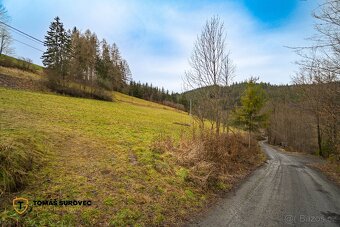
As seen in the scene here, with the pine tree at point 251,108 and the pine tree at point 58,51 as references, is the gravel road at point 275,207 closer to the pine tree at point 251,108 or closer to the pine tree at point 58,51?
the pine tree at point 251,108

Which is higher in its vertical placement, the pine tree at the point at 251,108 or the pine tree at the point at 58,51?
the pine tree at the point at 58,51

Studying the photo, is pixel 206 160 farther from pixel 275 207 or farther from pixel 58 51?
pixel 58 51

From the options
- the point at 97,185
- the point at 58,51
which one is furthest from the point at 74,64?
the point at 97,185

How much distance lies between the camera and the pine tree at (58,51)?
3003 centimetres

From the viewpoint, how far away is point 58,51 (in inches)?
1286

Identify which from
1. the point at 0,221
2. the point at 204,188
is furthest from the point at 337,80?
the point at 0,221

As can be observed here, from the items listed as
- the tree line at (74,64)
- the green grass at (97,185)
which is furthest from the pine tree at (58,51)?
the green grass at (97,185)

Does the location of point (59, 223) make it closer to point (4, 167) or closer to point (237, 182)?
point (4, 167)

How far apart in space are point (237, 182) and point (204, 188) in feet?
7.21

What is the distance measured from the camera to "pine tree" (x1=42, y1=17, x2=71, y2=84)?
30.0 metres

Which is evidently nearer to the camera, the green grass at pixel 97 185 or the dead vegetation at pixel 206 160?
the green grass at pixel 97 185

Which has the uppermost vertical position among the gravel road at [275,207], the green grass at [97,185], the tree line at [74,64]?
the tree line at [74,64]

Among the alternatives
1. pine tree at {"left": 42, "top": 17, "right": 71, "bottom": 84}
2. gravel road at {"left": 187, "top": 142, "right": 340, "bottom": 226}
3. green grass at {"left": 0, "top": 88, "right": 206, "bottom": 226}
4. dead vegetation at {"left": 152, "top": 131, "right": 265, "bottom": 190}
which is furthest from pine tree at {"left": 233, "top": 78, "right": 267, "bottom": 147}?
pine tree at {"left": 42, "top": 17, "right": 71, "bottom": 84}

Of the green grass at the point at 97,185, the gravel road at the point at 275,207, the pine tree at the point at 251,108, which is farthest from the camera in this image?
the pine tree at the point at 251,108
